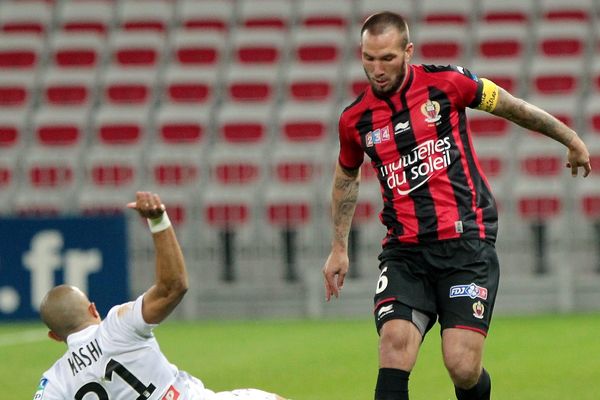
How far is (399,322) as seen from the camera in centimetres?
603

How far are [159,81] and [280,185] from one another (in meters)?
3.77

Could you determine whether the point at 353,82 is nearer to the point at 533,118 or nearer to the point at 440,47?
the point at 440,47

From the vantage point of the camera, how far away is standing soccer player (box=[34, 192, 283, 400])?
5355 mm

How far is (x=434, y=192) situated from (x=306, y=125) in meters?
12.7

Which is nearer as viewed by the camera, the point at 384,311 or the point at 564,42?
the point at 384,311

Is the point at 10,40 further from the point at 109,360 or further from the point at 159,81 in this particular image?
the point at 109,360

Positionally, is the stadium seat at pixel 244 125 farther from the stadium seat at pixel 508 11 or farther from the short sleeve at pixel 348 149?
the short sleeve at pixel 348 149

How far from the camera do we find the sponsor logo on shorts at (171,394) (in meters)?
5.58

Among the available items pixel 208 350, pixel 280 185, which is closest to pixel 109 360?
pixel 208 350

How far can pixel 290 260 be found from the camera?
54.0ft

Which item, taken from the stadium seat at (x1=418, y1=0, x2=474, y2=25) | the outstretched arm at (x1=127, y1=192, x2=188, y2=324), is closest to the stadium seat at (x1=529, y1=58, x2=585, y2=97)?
the stadium seat at (x1=418, y1=0, x2=474, y2=25)

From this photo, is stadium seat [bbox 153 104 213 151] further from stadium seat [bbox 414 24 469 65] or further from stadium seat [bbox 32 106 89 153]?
stadium seat [bbox 414 24 469 65]

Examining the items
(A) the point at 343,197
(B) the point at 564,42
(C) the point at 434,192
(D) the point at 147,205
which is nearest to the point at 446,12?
(B) the point at 564,42

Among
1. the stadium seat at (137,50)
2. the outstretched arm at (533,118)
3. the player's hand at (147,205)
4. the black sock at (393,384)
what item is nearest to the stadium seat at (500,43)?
the stadium seat at (137,50)
